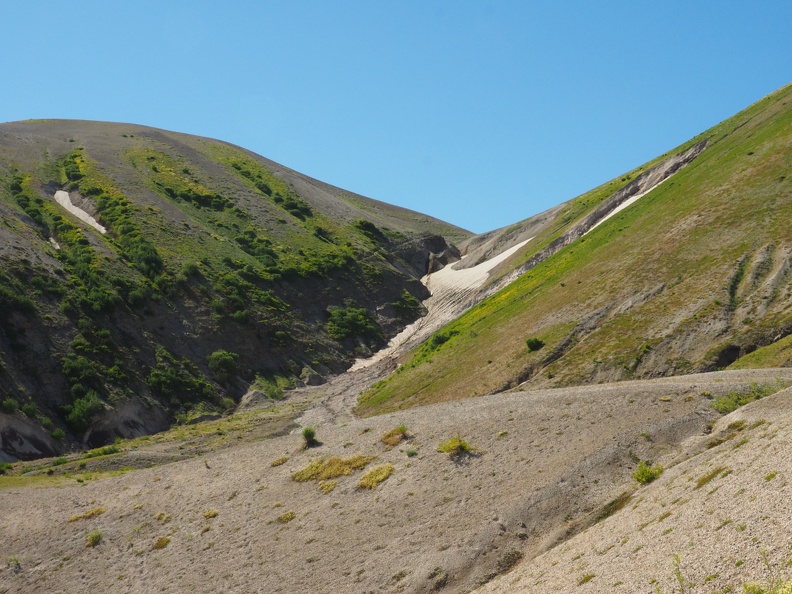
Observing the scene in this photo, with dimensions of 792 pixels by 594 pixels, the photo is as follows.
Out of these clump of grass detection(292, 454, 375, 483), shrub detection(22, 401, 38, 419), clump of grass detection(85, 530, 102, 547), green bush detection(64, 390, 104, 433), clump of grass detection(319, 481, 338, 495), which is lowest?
clump of grass detection(319, 481, 338, 495)

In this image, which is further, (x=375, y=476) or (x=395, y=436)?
(x=395, y=436)

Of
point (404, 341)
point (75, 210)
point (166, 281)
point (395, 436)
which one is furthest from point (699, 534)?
point (75, 210)

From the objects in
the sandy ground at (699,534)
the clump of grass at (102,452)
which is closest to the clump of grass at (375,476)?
the sandy ground at (699,534)

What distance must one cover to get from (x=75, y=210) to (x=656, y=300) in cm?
8860

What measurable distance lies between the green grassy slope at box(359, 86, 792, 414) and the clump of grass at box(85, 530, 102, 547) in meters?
27.0

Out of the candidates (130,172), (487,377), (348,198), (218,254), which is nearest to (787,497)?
(487,377)

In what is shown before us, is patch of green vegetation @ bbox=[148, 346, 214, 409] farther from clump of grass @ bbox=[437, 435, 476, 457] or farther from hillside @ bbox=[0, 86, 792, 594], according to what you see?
clump of grass @ bbox=[437, 435, 476, 457]

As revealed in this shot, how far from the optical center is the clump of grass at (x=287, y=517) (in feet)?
113

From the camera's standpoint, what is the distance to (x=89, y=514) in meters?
39.2

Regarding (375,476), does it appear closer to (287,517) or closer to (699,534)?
(287,517)

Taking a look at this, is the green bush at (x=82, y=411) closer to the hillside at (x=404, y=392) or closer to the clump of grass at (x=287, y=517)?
the hillside at (x=404, y=392)

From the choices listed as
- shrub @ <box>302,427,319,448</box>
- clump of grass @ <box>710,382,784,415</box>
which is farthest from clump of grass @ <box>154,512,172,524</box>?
clump of grass @ <box>710,382,784,415</box>

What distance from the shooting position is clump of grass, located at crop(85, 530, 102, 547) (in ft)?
120

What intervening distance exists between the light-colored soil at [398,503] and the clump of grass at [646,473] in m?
0.67
